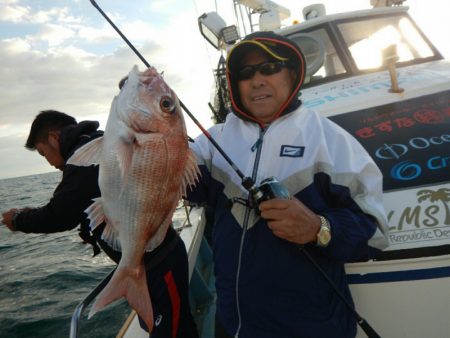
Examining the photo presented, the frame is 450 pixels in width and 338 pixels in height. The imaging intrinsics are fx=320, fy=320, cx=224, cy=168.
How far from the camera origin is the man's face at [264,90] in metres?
2.05

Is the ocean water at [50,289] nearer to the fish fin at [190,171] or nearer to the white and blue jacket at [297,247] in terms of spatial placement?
the white and blue jacket at [297,247]

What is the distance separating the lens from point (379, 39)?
4.90 m

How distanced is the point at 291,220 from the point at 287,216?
3 centimetres

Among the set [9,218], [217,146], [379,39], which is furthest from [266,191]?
[379,39]

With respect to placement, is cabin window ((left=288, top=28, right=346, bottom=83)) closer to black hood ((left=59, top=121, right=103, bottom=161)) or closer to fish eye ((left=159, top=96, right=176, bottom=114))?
black hood ((left=59, top=121, right=103, bottom=161))

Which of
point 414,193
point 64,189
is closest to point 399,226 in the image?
point 414,193

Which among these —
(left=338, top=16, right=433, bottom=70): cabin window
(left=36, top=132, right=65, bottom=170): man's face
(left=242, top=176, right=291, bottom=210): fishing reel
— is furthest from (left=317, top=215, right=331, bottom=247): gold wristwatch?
(left=338, top=16, right=433, bottom=70): cabin window

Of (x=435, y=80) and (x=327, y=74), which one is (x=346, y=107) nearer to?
(x=435, y=80)

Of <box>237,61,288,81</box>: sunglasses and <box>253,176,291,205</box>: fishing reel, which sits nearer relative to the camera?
<box>253,176,291,205</box>: fishing reel

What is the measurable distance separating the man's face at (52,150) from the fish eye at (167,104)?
198cm

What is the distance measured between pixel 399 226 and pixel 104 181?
6.03 feet

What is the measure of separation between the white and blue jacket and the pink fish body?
45 cm

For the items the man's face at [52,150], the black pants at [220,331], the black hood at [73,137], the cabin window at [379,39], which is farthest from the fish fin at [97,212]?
the cabin window at [379,39]

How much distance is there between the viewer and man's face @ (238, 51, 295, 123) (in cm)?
205
